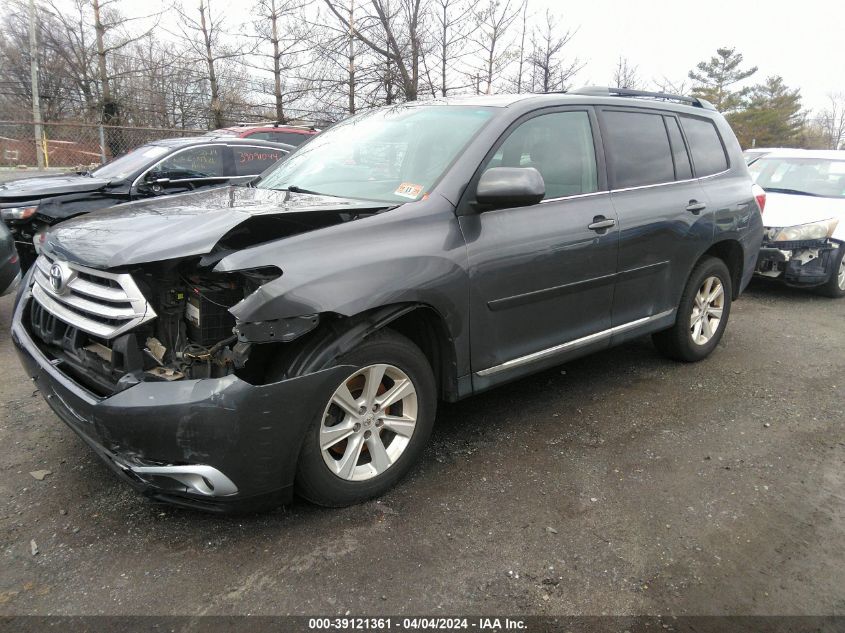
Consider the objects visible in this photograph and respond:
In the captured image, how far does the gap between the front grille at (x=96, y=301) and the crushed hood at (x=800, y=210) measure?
282 inches

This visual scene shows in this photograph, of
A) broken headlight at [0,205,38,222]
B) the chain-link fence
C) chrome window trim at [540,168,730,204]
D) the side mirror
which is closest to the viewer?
the side mirror

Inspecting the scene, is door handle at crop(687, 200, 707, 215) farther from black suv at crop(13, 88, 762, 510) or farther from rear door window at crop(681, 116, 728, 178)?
rear door window at crop(681, 116, 728, 178)

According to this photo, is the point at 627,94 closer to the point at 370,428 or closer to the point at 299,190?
the point at 299,190

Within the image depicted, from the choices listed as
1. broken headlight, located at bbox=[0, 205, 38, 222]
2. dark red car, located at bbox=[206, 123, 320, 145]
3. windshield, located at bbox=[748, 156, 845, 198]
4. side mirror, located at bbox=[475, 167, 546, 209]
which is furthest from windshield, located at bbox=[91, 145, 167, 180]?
windshield, located at bbox=[748, 156, 845, 198]

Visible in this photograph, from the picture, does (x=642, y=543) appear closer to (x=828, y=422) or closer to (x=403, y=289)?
(x=403, y=289)

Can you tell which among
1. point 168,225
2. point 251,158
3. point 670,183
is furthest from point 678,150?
point 251,158

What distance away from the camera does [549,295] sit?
3322 millimetres

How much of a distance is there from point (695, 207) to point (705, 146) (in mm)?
693

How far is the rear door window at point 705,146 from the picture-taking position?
14.6ft

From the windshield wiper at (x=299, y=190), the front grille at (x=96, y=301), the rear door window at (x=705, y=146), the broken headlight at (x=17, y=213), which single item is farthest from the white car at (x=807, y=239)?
the broken headlight at (x=17, y=213)

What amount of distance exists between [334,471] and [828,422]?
322 cm

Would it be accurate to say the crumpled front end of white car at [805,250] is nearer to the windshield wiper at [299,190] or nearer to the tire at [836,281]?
the tire at [836,281]

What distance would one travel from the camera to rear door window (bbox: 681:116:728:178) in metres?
4.46

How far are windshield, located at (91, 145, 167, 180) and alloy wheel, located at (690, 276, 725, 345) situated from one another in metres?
6.24
